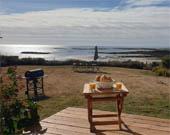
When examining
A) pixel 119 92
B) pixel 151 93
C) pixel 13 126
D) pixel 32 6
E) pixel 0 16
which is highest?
pixel 32 6

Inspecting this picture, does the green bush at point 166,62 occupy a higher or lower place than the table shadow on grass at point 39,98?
higher

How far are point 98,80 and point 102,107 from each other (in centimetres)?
198

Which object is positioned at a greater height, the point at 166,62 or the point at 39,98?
the point at 166,62

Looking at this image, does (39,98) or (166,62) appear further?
(166,62)

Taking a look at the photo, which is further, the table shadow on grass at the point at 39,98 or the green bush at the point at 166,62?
the green bush at the point at 166,62

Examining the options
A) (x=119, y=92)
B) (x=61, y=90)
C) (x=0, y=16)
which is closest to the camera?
(x=0, y=16)

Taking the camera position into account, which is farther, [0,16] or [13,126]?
[13,126]

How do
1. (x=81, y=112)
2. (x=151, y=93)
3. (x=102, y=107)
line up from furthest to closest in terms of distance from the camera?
(x=151, y=93) → (x=102, y=107) → (x=81, y=112)

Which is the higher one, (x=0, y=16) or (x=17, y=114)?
(x=0, y=16)

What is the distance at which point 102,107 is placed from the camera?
520cm

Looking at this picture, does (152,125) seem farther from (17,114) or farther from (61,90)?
(61,90)

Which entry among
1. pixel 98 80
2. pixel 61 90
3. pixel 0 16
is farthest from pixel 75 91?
pixel 0 16

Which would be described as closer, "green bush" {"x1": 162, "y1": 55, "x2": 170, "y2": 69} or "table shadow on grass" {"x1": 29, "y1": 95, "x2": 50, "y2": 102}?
"table shadow on grass" {"x1": 29, "y1": 95, "x2": 50, "y2": 102}

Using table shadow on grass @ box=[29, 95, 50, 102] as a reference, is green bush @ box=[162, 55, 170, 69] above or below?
above
